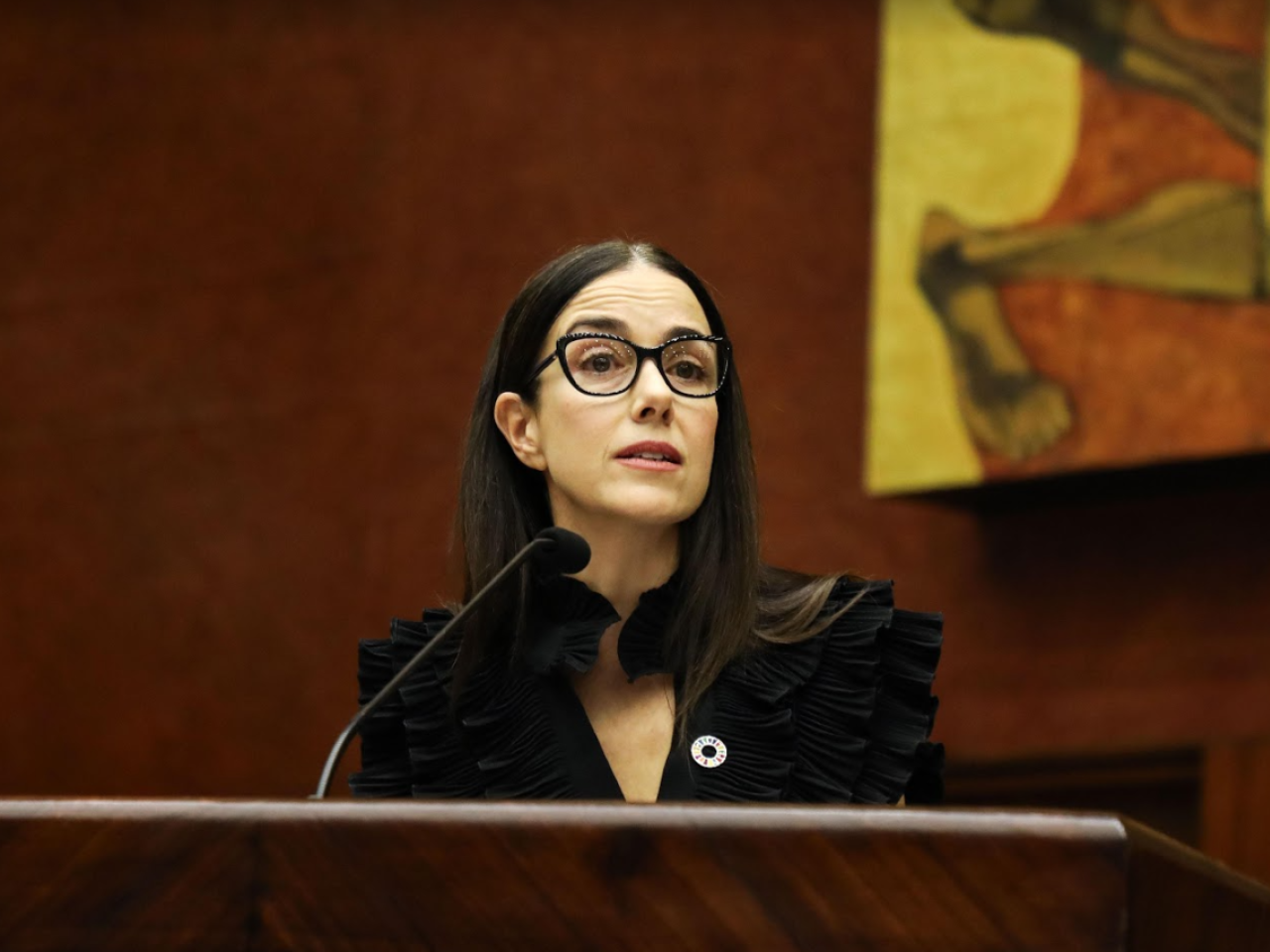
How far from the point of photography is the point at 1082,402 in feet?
15.2

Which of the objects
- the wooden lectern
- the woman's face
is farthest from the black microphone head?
the wooden lectern

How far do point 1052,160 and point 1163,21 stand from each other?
15.4 inches

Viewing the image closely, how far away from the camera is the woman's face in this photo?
227 cm

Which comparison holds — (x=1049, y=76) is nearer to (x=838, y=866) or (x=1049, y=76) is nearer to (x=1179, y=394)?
(x=1179, y=394)

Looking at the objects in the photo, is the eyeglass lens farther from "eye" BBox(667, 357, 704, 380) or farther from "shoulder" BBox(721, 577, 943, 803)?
"shoulder" BBox(721, 577, 943, 803)

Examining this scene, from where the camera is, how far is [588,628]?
230 centimetres

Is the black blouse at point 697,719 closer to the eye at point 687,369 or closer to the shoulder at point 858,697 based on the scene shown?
the shoulder at point 858,697

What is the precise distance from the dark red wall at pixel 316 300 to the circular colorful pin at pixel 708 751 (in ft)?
9.75

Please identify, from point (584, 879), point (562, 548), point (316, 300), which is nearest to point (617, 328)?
point (562, 548)

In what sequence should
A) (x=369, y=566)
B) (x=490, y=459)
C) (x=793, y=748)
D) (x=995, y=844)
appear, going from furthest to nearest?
(x=369, y=566)
(x=490, y=459)
(x=793, y=748)
(x=995, y=844)

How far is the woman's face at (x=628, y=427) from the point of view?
2266 mm

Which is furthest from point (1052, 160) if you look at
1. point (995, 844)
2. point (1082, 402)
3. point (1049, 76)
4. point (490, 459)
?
point (995, 844)

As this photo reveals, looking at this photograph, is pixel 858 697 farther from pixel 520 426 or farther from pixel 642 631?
pixel 520 426

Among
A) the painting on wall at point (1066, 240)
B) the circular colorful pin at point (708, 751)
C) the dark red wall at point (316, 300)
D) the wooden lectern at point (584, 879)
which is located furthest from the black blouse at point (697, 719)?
the dark red wall at point (316, 300)
